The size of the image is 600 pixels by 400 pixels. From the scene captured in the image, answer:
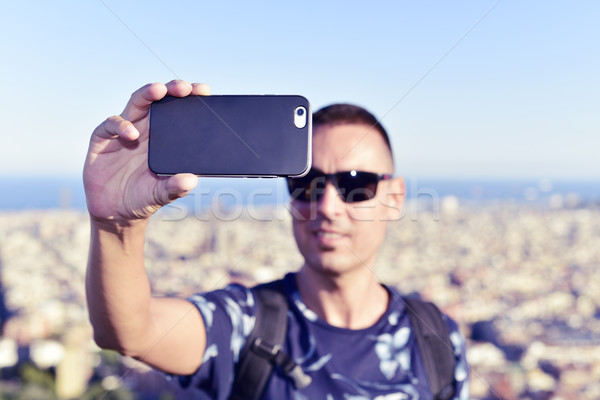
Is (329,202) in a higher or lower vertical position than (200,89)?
lower

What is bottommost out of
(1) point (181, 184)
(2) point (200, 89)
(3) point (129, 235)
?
(3) point (129, 235)

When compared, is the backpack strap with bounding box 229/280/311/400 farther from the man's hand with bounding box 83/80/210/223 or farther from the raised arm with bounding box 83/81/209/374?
the man's hand with bounding box 83/80/210/223

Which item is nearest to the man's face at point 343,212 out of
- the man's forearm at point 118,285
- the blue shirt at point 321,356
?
the blue shirt at point 321,356

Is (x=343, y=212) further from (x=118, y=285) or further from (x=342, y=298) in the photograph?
(x=118, y=285)

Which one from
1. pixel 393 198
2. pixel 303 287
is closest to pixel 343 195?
pixel 393 198

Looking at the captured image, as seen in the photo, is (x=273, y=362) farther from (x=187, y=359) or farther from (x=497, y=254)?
(x=497, y=254)
